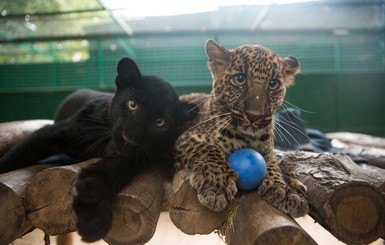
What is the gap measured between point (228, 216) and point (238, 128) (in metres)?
0.81

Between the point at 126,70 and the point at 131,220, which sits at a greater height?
the point at 126,70

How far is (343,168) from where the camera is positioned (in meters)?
2.45

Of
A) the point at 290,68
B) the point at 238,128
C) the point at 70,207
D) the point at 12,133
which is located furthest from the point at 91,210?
the point at 12,133

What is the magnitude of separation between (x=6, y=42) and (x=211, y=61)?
9.99 meters

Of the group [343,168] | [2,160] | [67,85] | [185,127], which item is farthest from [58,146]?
[67,85]

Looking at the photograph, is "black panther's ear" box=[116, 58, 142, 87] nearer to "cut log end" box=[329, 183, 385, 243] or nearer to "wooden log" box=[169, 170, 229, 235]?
"wooden log" box=[169, 170, 229, 235]

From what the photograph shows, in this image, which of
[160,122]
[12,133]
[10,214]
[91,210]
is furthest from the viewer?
[12,133]

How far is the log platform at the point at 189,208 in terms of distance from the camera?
207 centimetres

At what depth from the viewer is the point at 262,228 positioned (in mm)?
1765

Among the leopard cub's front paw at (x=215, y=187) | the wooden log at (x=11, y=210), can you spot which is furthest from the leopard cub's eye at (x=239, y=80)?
the wooden log at (x=11, y=210)

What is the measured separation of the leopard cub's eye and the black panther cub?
59cm

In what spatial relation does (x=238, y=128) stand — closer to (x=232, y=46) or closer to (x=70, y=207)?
(x=70, y=207)

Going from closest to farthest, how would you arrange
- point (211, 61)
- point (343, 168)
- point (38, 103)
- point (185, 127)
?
point (343, 168), point (211, 61), point (185, 127), point (38, 103)

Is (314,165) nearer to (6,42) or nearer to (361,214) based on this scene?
(361,214)
